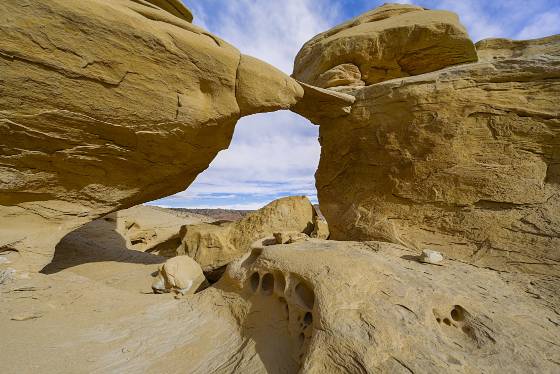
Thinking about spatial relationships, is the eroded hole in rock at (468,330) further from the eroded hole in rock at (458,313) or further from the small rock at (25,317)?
the small rock at (25,317)

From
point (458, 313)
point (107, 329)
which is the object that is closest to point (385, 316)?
point (458, 313)

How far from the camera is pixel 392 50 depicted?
7328 millimetres

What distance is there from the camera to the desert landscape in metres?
2.27

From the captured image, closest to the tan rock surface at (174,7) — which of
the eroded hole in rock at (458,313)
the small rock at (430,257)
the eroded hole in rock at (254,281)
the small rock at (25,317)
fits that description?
the eroded hole in rock at (254,281)

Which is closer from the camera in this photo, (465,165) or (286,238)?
(286,238)

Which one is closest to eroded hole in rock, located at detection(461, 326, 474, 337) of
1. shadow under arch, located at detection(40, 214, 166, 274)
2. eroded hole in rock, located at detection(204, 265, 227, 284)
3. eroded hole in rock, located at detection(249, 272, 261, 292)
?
eroded hole in rock, located at detection(249, 272, 261, 292)

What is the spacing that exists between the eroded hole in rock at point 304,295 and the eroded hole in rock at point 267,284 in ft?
1.47

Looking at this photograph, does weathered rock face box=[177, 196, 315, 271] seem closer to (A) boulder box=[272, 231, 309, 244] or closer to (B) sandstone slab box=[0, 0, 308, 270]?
(A) boulder box=[272, 231, 309, 244]

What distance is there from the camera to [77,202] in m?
3.77

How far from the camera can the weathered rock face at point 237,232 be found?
6020mm

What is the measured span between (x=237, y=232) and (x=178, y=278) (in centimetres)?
235

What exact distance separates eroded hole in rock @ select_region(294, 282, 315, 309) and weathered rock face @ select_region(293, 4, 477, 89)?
5.44 meters

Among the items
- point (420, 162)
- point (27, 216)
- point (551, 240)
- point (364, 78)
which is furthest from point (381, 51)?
point (27, 216)

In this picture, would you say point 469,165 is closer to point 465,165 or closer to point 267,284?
point 465,165
